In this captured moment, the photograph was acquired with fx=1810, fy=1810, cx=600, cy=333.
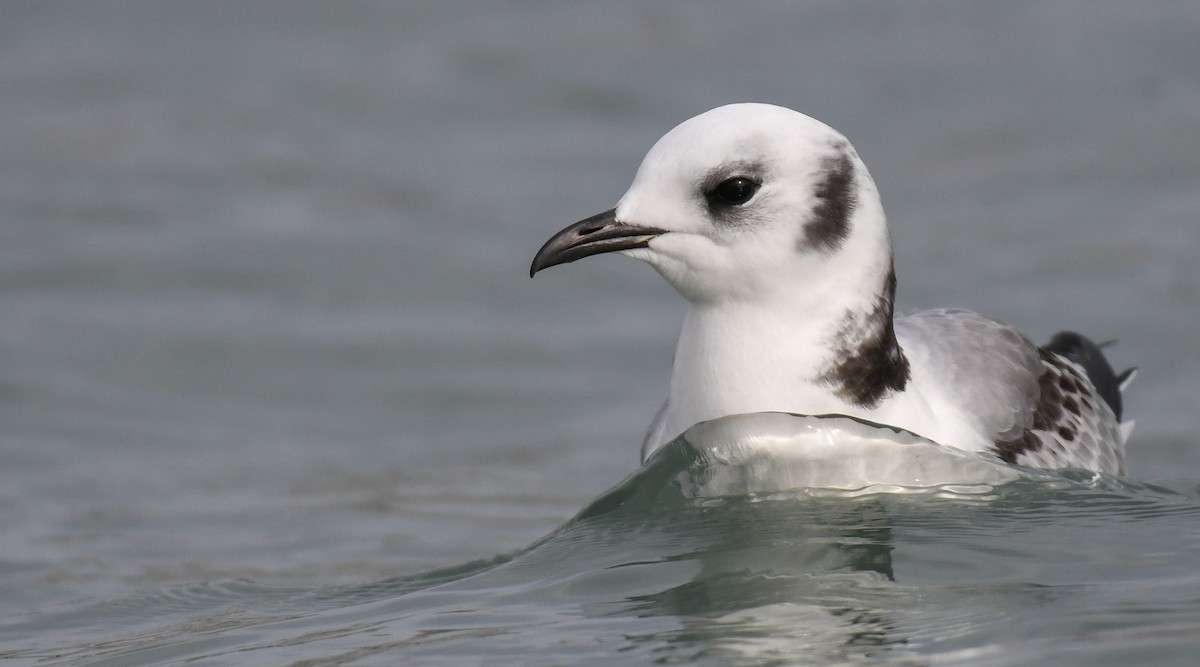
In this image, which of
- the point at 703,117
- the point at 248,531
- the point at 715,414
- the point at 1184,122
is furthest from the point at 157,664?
the point at 1184,122

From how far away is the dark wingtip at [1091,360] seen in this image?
27.1 ft

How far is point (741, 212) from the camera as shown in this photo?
5621 millimetres

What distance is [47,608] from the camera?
6.84 meters

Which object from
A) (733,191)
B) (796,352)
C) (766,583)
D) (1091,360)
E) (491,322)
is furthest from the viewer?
(491,322)

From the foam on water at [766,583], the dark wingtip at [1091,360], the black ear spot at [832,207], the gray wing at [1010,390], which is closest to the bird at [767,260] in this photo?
the black ear spot at [832,207]

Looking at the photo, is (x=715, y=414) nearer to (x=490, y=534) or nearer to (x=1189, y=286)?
(x=490, y=534)

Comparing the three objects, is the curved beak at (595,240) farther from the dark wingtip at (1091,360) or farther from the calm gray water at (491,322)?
the dark wingtip at (1091,360)

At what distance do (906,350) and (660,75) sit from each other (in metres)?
7.28

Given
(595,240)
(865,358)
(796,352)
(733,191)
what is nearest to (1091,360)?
(865,358)

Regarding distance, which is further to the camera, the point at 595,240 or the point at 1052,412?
the point at 1052,412

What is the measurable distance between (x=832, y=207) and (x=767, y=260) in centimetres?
28

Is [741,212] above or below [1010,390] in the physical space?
above

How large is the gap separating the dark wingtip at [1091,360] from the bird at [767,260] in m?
2.42

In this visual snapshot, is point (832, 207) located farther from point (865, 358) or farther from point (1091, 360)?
point (1091, 360)
